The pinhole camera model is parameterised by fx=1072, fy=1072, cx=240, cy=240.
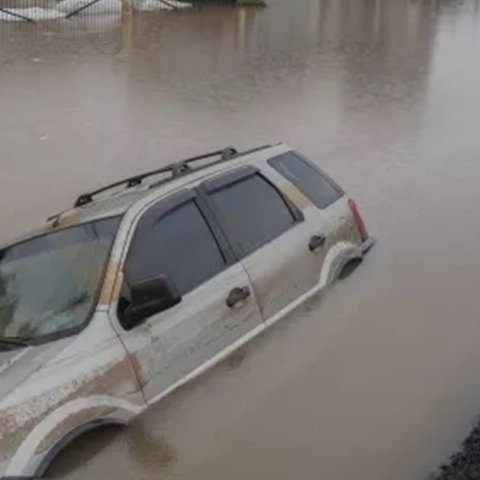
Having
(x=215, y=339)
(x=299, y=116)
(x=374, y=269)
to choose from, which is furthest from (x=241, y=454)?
(x=299, y=116)

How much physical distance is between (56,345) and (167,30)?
2779 cm

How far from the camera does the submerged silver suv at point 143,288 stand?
545 cm

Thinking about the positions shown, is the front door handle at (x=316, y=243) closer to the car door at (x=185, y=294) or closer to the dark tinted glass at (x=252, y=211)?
the dark tinted glass at (x=252, y=211)

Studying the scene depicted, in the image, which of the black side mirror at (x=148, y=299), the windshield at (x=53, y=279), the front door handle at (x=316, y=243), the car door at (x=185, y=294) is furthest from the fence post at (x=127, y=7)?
the black side mirror at (x=148, y=299)

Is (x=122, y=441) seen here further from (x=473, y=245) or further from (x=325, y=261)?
(x=473, y=245)

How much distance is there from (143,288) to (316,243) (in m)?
2.25

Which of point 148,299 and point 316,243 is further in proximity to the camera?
point 316,243

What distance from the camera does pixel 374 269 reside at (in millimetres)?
9617

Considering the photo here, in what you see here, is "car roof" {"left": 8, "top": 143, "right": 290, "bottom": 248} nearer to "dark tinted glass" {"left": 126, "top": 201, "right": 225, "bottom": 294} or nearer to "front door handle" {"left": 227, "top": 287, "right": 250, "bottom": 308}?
"dark tinted glass" {"left": 126, "top": 201, "right": 225, "bottom": 294}

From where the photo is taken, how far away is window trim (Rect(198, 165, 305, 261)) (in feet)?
22.7

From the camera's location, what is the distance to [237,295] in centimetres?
675

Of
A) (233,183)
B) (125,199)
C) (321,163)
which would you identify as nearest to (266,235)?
(233,183)

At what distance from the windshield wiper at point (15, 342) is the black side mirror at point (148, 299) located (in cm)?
53

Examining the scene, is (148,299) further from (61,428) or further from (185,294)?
(61,428)
